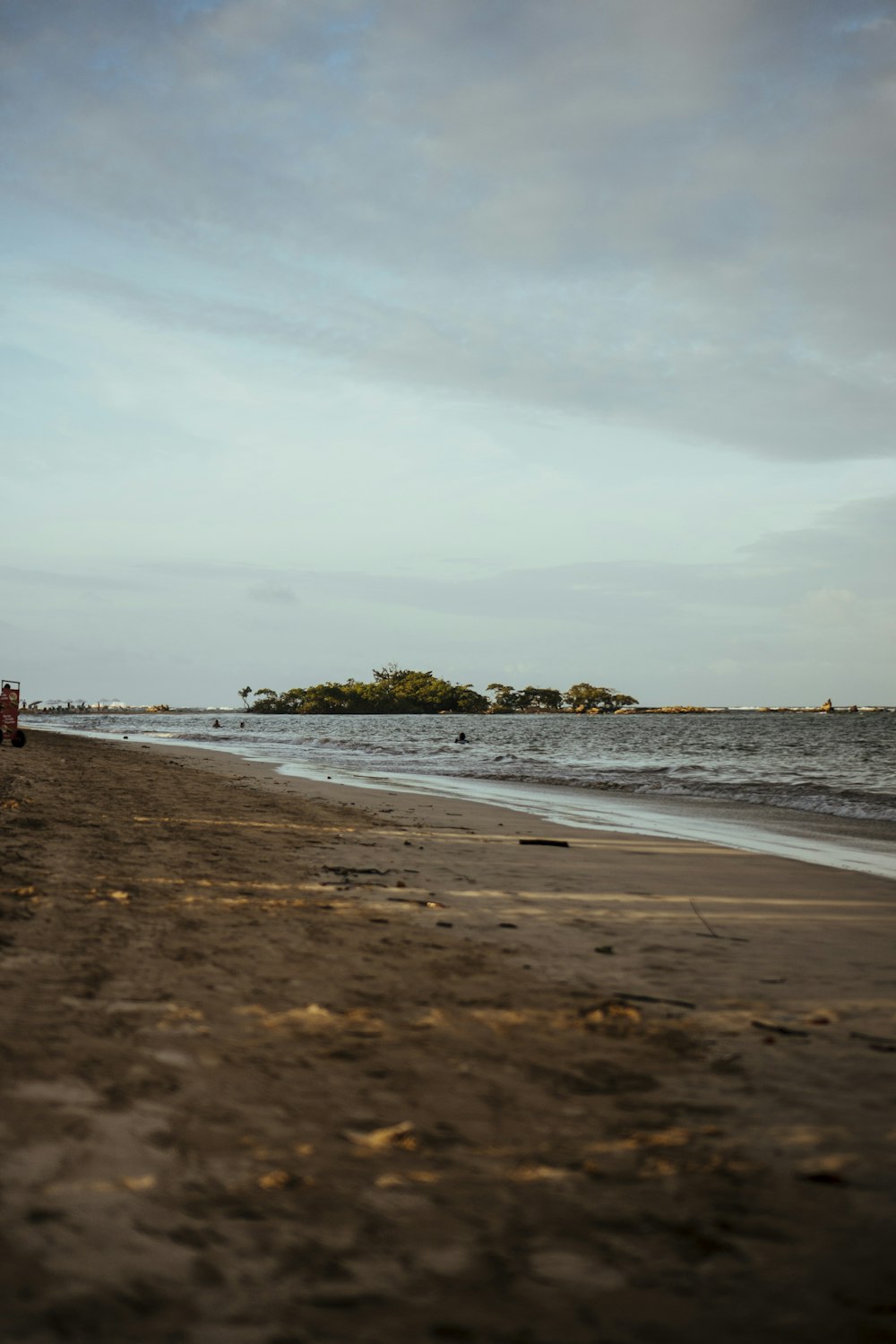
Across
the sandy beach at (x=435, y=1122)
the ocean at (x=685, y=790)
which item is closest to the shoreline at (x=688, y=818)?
the ocean at (x=685, y=790)

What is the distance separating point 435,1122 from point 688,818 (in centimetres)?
1208

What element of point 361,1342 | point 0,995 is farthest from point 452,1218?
point 0,995

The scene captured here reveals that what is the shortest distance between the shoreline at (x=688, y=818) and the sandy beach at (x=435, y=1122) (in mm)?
4443

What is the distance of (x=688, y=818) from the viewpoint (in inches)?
550

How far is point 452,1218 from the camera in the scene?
2113 millimetres

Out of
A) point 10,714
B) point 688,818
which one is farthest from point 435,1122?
point 10,714

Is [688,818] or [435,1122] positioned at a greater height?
[435,1122]

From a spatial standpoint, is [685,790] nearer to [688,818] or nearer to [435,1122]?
[688,818]

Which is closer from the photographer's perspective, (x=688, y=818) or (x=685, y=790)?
(x=688, y=818)

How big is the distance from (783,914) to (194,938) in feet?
13.8

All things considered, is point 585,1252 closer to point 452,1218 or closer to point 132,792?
point 452,1218

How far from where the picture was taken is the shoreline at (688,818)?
406 inches

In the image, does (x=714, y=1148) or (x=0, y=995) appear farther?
(x=0, y=995)

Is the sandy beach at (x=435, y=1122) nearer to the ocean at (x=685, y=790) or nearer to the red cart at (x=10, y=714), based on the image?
the ocean at (x=685, y=790)
